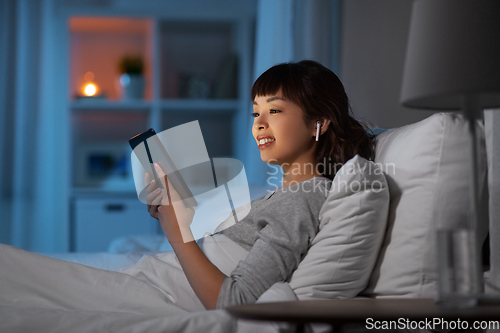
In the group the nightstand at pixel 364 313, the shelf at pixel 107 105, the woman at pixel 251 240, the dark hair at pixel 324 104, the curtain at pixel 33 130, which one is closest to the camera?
the nightstand at pixel 364 313

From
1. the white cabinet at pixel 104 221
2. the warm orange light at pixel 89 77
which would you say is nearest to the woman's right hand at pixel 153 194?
the white cabinet at pixel 104 221

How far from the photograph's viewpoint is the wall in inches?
69.3

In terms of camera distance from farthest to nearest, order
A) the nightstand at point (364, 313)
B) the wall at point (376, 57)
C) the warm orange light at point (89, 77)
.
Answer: the warm orange light at point (89, 77), the wall at point (376, 57), the nightstand at point (364, 313)

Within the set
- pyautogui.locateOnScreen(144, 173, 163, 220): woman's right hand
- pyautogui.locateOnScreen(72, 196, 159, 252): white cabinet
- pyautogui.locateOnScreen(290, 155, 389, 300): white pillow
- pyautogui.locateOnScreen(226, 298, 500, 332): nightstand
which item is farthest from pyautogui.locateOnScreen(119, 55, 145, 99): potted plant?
pyautogui.locateOnScreen(226, 298, 500, 332): nightstand

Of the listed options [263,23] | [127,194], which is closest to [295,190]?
[263,23]

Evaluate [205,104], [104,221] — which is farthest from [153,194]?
[205,104]

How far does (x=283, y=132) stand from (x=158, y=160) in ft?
1.00

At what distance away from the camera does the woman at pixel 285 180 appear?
84cm

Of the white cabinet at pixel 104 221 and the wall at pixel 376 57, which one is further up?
the wall at pixel 376 57

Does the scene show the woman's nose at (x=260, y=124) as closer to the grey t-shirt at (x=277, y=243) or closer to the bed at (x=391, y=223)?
the grey t-shirt at (x=277, y=243)

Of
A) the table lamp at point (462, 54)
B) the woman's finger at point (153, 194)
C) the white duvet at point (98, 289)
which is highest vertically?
the table lamp at point (462, 54)

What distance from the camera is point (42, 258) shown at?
918 millimetres

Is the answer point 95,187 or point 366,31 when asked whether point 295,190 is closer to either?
point 366,31

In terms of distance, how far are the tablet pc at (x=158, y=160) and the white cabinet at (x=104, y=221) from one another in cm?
173
